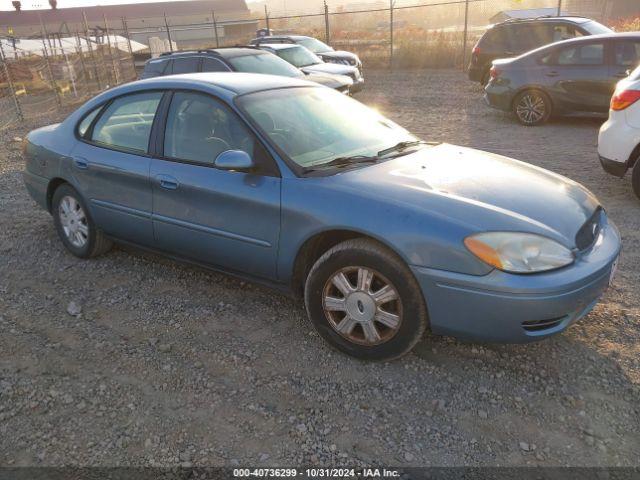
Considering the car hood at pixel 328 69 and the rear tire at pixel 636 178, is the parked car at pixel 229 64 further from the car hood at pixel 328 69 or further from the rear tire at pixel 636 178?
the rear tire at pixel 636 178

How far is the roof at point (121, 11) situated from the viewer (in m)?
56.0

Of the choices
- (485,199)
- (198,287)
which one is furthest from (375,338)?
(198,287)

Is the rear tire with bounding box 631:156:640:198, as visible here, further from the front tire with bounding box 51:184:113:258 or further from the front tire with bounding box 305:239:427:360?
the front tire with bounding box 51:184:113:258

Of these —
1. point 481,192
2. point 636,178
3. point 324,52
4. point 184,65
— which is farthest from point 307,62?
point 481,192

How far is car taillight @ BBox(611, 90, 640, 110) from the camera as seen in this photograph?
517cm

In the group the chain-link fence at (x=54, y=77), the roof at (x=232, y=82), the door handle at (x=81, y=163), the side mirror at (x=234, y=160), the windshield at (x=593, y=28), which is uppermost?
the roof at (x=232, y=82)

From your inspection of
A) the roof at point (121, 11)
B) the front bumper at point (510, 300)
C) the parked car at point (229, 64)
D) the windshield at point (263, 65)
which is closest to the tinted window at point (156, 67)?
the parked car at point (229, 64)

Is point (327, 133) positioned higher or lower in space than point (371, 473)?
higher

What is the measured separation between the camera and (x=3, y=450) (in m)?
2.55

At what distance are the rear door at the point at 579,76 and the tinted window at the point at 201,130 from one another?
743cm

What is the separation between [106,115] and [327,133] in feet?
6.22

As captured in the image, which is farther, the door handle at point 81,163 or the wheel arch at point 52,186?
the wheel arch at point 52,186

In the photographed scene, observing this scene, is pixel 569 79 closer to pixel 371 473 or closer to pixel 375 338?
pixel 375 338

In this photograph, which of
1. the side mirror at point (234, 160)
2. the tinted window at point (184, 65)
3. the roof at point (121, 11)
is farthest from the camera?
the roof at point (121, 11)
